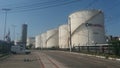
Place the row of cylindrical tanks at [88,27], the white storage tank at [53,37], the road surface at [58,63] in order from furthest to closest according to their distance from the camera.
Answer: the white storage tank at [53,37]
the row of cylindrical tanks at [88,27]
the road surface at [58,63]

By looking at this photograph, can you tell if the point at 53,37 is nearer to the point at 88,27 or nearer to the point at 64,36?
the point at 64,36

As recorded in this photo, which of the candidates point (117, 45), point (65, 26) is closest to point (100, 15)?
point (65, 26)

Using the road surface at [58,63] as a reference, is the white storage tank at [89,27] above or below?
above

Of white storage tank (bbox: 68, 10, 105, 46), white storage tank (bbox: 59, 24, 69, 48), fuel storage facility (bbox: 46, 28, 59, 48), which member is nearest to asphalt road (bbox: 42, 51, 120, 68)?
white storage tank (bbox: 68, 10, 105, 46)

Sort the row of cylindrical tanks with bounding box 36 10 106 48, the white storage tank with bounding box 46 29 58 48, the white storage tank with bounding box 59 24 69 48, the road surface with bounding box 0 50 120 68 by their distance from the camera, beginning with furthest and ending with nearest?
the white storage tank with bounding box 46 29 58 48 → the white storage tank with bounding box 59 24 69 48 → the row of cylindrical tanks with bounding box 36 10 106 48 → the road surface with bounding box 0 50 120 68

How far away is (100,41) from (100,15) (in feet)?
38.7

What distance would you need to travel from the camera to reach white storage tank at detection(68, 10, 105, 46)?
362 feet

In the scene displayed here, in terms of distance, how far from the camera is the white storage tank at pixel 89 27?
110319 millimetres

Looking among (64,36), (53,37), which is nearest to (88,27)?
(64,36)

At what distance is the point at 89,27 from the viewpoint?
364 feet

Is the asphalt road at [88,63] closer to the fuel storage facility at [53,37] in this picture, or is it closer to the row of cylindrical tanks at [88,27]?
the row of cylindrical tanks at [88,27]

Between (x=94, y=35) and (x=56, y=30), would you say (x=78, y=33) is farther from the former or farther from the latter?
(x=56, y=30)

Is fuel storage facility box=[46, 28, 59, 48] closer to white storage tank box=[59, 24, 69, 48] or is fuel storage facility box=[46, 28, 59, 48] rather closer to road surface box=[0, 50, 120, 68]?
white storage tank box=[59, 24, 69, 48]

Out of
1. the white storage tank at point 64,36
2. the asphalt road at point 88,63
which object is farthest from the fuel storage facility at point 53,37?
the asphalt road at point 88,63
